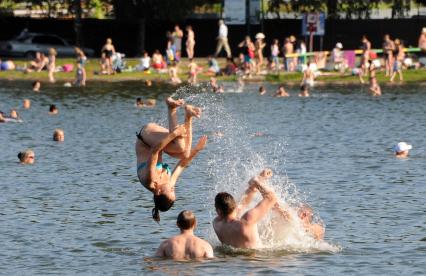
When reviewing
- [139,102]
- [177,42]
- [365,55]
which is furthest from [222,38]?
[139,102]

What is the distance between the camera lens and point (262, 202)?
2022 cm

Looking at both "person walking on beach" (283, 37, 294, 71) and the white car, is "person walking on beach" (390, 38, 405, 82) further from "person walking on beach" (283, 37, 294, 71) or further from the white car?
the white car

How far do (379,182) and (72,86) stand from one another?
33.6 metres

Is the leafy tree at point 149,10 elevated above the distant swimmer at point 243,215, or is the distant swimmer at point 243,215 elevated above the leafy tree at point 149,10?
the leafy tree at point 149,10

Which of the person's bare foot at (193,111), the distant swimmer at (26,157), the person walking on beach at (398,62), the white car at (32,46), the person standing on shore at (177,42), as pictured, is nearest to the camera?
the person's bare foot at (193,111)

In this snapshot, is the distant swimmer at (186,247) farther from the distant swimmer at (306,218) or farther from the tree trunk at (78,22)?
the tree trunk at (78,22)

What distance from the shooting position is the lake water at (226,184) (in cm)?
2123

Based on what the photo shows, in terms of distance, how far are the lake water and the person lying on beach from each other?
121 centimetres

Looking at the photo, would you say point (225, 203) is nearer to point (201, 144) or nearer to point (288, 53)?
point (201, 144)

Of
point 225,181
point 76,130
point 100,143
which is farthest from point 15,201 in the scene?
point 76,130

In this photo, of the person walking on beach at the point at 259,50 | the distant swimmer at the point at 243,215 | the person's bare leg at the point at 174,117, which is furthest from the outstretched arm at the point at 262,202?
the person walking on beach at the point at 259,50

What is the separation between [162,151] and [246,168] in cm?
1107

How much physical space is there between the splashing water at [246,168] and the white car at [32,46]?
2007 cm

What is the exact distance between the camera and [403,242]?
74.6ft
